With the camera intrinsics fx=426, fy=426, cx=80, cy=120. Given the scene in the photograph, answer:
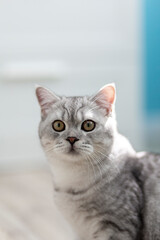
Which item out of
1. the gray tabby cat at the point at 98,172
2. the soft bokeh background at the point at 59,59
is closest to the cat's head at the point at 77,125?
the gray tabby cat at the point at 98,172

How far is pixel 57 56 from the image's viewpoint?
128 inches

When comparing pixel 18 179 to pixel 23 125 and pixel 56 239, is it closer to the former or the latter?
A: pixel 23 125

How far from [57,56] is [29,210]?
1.34m

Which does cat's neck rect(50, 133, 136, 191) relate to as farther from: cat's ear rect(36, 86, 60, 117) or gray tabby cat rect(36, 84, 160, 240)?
cat's ear rect(36, 86, 60, 117)

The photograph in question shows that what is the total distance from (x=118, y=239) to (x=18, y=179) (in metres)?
1.54

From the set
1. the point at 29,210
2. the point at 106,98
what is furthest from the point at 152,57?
the point at 106,98

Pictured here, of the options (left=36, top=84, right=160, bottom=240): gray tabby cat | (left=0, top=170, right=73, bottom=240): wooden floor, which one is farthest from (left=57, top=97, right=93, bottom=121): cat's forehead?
(left=0, top=170, right=73, bottom=240): wooden floor

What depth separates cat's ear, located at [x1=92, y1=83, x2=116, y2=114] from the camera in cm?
167

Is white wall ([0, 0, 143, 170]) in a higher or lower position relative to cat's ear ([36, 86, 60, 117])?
higher

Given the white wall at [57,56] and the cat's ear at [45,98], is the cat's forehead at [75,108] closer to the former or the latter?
the cat's ear at [45,98]

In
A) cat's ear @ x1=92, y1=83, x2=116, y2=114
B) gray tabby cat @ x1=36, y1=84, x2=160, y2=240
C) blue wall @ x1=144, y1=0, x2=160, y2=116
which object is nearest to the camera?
gray tabby cat @ x1=36, y1=84, x2=160, y2=240

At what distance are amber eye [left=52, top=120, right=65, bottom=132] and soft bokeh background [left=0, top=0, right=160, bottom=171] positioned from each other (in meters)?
1.56

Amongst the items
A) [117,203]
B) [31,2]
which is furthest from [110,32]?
[117,203]

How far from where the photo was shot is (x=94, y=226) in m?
1.55
